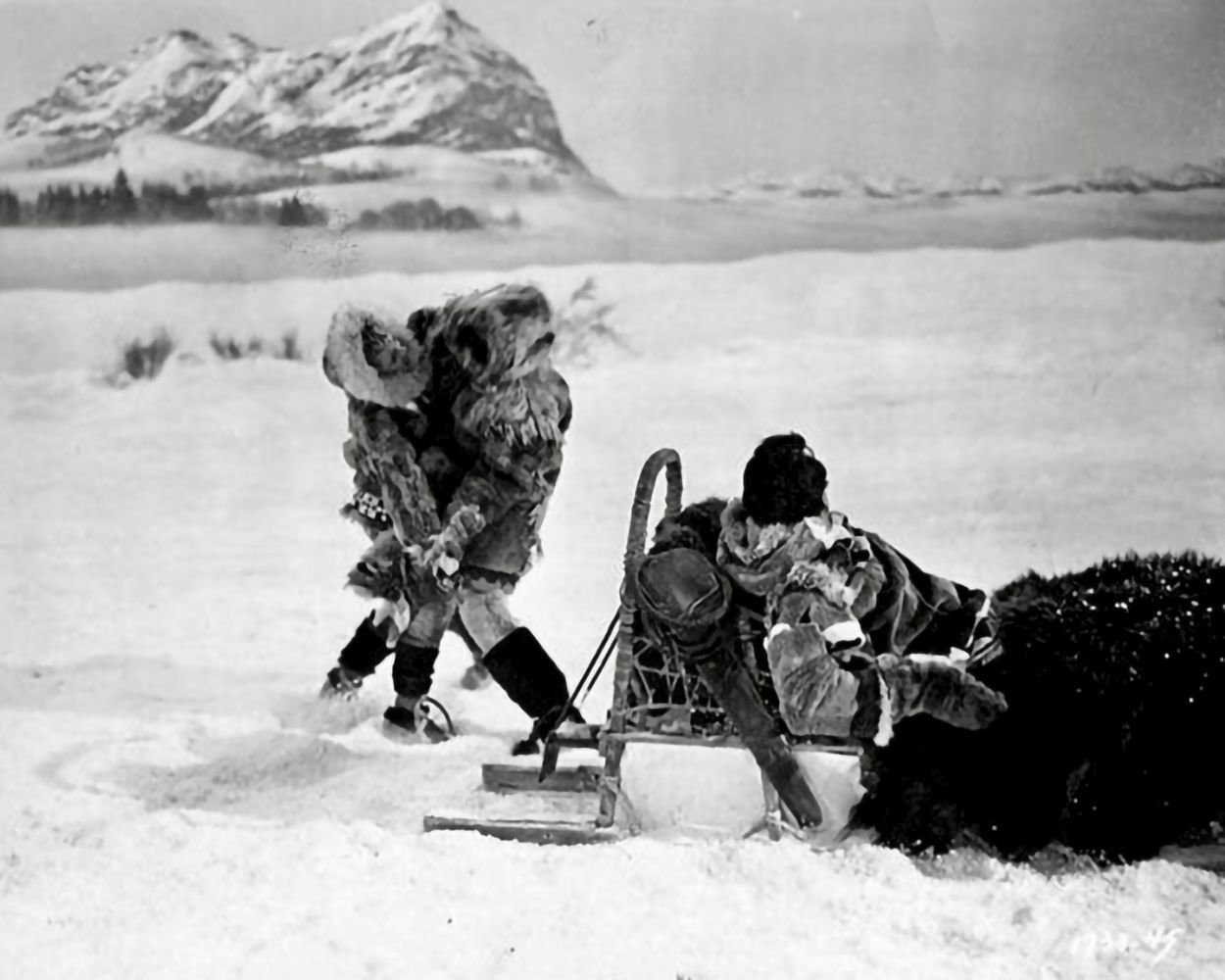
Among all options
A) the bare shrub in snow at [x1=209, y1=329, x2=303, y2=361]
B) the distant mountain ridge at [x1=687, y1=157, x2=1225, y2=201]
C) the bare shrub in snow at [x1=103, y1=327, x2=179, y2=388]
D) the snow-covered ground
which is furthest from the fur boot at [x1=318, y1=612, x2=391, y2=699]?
the distant mountain ridge at [x1=687, y1=157, x2=1225, y2=201]

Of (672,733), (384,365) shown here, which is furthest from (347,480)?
(672,733)

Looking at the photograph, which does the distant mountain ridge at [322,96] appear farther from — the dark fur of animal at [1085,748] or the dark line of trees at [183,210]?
the dark fur of animal at [1085,748]

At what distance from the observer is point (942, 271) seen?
195 centimetres

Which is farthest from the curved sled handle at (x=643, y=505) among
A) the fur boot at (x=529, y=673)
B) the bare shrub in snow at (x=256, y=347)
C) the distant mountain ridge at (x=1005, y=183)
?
the bare shrub in snow at (x=256, y=347)

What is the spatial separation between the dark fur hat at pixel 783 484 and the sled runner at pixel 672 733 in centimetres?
12

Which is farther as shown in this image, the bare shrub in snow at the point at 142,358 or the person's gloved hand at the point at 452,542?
the bare shrub in snow at the point at 142,358

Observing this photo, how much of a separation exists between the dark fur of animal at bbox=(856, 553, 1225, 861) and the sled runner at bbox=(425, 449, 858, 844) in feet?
0.30

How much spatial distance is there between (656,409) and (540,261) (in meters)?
0.26

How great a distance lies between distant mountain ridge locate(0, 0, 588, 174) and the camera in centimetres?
204

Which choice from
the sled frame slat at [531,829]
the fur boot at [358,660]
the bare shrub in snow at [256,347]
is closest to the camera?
the sled frame slat at [531,829]

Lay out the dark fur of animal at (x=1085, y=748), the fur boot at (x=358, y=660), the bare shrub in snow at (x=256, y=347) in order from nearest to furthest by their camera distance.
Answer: the dark fur of animal at (x=1085, y=748) < the fur boot at (x=358, y=660) < the bare shrub in snow at (x=256, y=347)

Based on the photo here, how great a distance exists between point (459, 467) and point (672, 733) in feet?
1.46

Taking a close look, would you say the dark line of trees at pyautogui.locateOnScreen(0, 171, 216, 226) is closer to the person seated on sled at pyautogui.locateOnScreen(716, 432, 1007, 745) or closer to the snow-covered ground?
the snow-covered ground

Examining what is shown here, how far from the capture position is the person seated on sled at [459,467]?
178 cm
